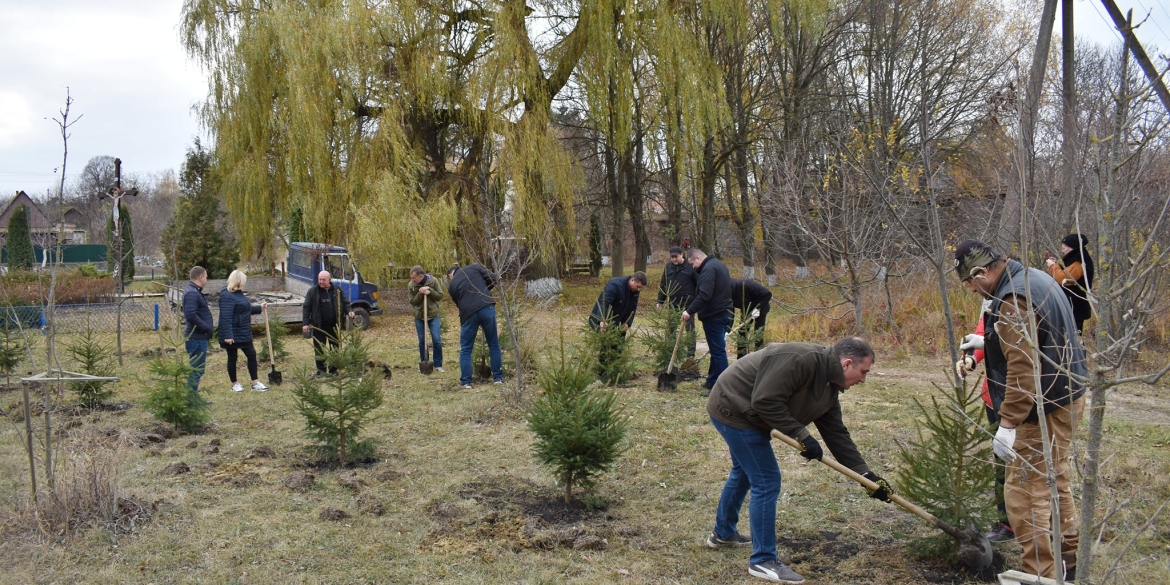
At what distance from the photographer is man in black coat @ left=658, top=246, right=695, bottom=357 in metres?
10.1

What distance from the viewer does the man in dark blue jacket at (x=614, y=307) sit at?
9523 millimetres

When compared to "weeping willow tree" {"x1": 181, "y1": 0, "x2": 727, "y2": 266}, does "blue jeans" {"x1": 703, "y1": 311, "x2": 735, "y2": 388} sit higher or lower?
lower

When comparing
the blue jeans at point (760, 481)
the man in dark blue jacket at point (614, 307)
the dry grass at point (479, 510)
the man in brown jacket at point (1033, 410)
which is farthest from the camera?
the man in dark blue jacket at point (614, 307)

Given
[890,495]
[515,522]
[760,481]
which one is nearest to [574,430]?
[515,522]

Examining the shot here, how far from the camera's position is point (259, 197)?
17281 mm

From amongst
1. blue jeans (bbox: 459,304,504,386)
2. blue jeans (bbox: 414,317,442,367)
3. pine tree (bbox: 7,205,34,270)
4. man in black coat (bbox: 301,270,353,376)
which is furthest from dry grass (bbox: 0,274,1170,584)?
pine tree (bbox: 7,205,34,270)

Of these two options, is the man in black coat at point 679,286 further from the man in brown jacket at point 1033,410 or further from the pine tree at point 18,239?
the pine tree at point 18,239

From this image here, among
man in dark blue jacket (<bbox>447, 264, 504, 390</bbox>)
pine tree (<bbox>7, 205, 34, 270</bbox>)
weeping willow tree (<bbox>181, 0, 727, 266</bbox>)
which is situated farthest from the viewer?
pine tree (<bbox>7, 205, 34, 270</bbox>)

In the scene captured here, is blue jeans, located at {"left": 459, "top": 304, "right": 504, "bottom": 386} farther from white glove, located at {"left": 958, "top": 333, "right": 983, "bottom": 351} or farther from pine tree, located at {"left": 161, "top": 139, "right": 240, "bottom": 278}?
pine tree, located at {"left": 161, "top": 139, "right": 240, "bottom": 278}

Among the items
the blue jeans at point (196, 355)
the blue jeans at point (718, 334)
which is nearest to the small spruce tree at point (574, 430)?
the blue jeans at point (718, 334)

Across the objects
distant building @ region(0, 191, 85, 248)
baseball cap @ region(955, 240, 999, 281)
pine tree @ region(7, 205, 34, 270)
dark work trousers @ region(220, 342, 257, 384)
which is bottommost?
dark work trousers @ region(220, 342, 257, 384)

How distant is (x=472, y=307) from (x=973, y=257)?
658cm

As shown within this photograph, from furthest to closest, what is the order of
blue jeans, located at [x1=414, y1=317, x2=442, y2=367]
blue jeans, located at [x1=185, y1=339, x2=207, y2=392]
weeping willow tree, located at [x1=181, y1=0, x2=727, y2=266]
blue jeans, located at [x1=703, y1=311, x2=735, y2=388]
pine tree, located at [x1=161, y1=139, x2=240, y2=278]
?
pine tree, located at [x1=161, y1=139, x2=240, y2=278], weeping willow tree, located at [x1=181, y1=0, x2=727, y2=266], blue jeans, located at [x1=414, y1=317, x2=442, y2=367], blue jeans, located at [x1=703, y1=311, x2=735, y2=388], blue jeans, located at [x1=185, y1=339, x2=207, y2=392]

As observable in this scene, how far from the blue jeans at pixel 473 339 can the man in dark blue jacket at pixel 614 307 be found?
129 cm
